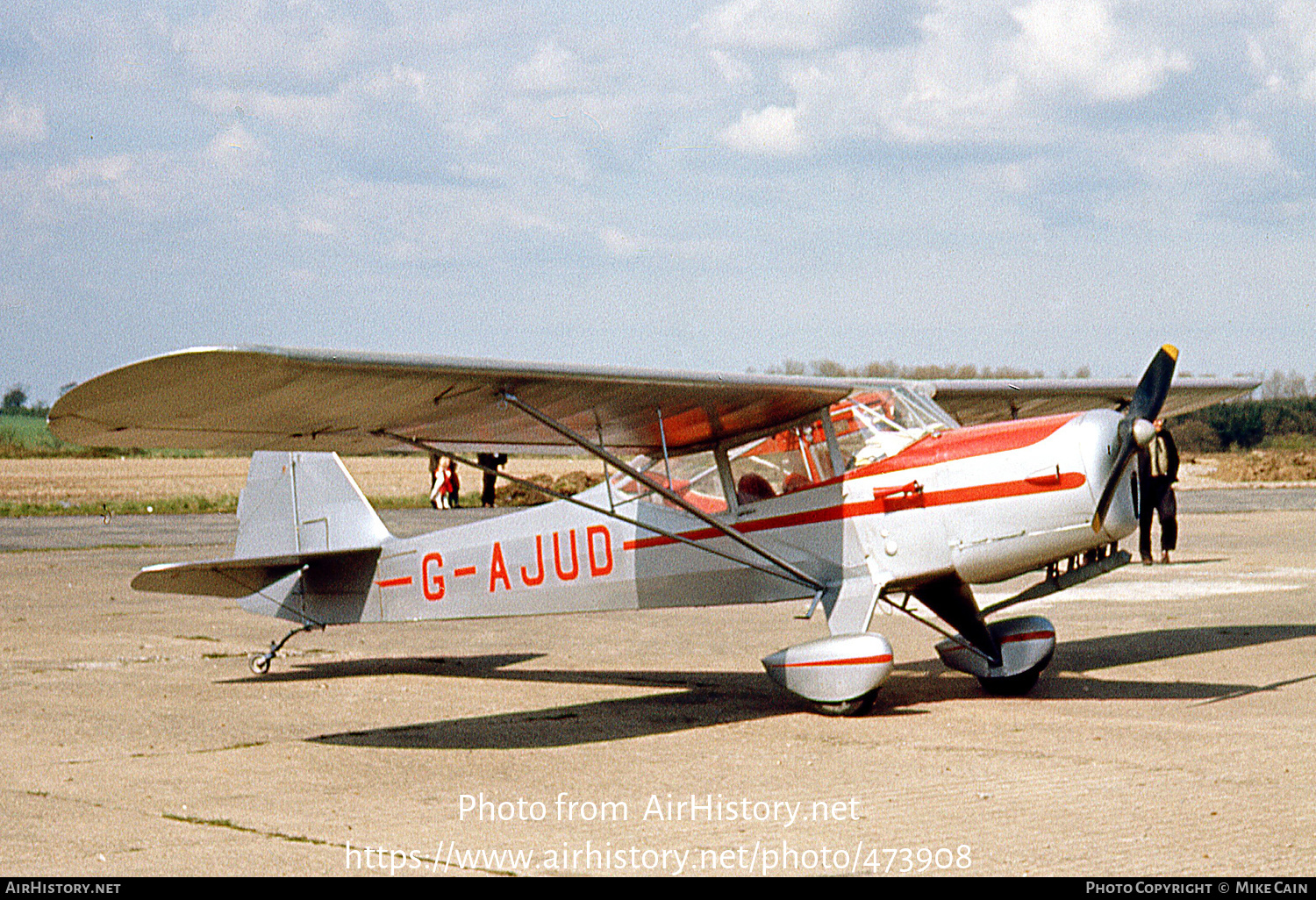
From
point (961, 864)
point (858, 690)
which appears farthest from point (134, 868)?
point (858, 690)

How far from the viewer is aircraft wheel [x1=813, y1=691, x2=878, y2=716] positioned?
8.09 m

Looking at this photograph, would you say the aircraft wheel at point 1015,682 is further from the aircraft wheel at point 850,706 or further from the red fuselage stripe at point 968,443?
the red fuselage stripe at point 968,443

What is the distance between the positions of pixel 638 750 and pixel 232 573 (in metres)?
4.74

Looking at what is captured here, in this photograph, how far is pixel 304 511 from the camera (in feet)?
35.7

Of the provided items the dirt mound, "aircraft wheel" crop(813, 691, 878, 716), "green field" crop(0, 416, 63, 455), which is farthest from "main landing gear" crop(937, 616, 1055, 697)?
"green field" crop(0, 416, 63, 455)

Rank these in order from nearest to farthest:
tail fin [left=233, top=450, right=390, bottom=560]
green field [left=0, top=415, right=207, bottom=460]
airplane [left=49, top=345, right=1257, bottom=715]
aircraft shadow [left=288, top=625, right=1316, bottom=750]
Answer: airplane [left=49, top=345, right=1257, bottom=715] < aircraft shadow [left=288, top=625, right=1316, bottom=750] < tail fin [left=233, top=450, right=390, bottom=560] < green field [left=0, top=415, right=207, bottom=460]

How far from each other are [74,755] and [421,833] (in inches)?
116

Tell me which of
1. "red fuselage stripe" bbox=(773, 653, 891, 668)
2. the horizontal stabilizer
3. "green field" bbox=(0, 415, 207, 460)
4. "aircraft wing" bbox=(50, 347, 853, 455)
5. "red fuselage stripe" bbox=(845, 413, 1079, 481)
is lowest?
"red fuselage stripe" bbox=(773, 653, 891, 668)

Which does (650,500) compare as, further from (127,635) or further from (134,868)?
(127,635)

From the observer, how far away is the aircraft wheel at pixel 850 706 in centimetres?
809

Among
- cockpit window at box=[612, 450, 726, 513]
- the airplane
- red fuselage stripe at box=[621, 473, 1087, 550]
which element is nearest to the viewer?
the airplane

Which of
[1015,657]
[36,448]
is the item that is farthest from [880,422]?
[36,448]

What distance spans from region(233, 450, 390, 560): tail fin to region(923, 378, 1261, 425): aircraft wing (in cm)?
486

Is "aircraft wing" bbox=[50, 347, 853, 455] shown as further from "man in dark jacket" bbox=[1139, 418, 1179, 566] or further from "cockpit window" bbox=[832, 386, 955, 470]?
"man in dark jacket" bbox=[1139, 418, 1179, 566]
